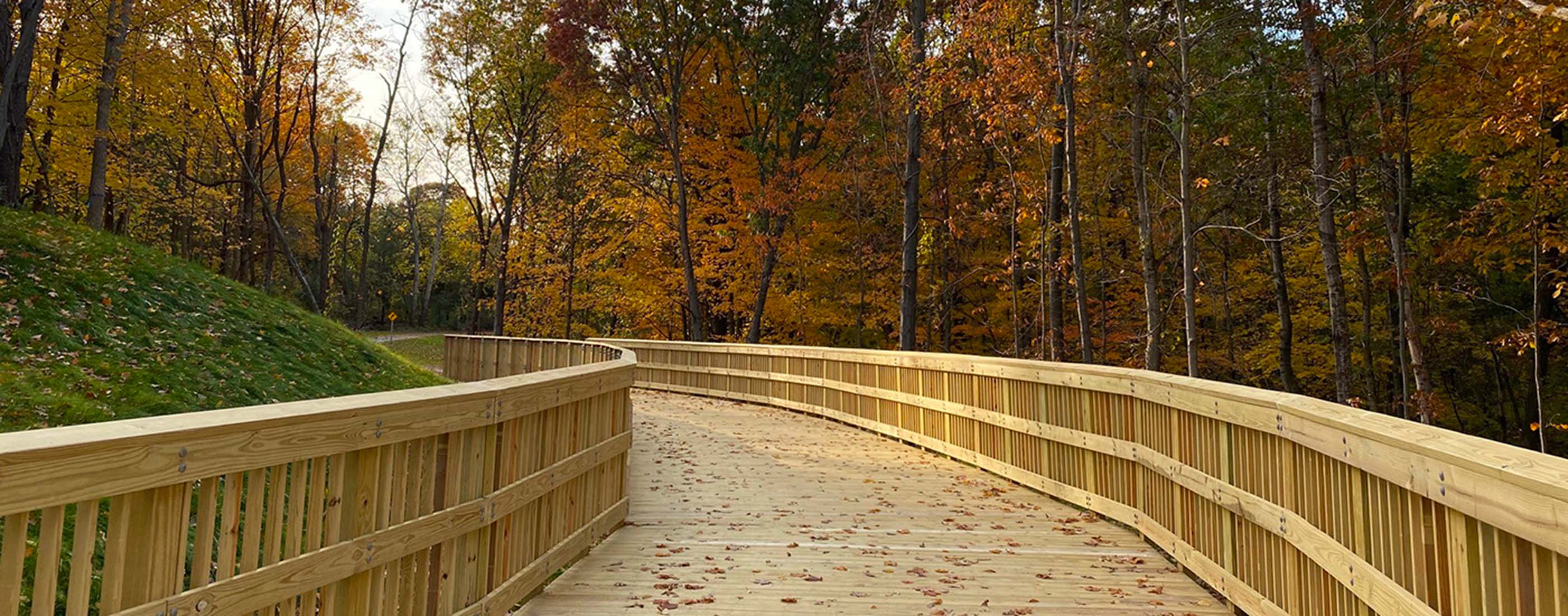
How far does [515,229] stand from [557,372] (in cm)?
2580

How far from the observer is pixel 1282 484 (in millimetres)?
3627

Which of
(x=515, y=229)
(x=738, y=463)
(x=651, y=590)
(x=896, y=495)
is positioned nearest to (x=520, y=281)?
(x=515, y=229)

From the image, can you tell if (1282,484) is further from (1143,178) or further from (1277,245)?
(1277,245)

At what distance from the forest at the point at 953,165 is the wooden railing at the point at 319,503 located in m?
7.93

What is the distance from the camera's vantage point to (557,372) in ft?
14.9

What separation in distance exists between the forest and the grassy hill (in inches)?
112

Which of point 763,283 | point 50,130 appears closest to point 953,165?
point 763,283

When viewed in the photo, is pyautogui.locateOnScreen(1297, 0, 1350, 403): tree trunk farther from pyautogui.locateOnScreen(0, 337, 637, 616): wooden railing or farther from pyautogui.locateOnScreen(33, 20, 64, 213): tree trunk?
pyautogui.locateOnScreen(33, 20, 64, 213): tree trunk

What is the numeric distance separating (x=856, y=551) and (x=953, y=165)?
663 inches

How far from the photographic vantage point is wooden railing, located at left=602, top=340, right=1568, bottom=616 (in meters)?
2.16

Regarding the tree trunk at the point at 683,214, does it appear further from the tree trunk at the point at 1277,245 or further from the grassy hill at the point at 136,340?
the tree trunk at the point at 1277,245

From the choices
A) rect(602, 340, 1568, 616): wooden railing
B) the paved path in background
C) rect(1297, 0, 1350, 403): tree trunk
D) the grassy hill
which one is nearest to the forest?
rect(1297, 0, 1350, 403): tree trunk

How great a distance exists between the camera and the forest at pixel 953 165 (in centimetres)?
1248

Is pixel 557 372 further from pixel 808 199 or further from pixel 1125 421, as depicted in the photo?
pixel 808 199
